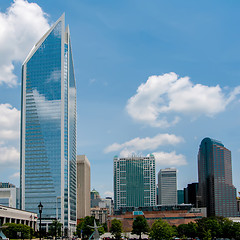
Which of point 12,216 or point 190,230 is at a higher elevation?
point 12,216

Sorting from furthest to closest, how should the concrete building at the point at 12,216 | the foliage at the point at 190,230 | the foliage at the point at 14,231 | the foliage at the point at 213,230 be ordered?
the foliage at the point at 190,230, the concrete building at the point at 12,216, the foliage at the point at 213,230, the foliage at the point at 14,231

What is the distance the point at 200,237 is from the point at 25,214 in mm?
75046

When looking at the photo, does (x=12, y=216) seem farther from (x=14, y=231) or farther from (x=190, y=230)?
(x=190, y=230)

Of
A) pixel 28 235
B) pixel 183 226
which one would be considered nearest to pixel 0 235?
pixel 28 235

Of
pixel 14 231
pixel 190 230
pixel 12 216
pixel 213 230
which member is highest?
pixel 12 216

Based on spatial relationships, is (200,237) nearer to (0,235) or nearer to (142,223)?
(142,223)

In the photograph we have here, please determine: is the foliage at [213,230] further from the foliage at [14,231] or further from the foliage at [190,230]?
the foliage at [14,231]

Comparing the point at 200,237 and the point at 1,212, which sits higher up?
the point at 1,212

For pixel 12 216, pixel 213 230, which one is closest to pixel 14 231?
pixel 12 216

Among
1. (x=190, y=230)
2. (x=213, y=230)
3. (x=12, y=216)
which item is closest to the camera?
(x=213, y=230)

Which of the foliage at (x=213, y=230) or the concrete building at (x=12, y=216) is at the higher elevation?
the concrete building at (x=12, y=216)

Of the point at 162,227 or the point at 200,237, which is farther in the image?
the point at 200,237

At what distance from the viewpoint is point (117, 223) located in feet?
601

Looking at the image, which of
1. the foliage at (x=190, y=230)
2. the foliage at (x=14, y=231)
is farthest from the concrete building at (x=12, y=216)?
the foliage at (x=190, y=230)
